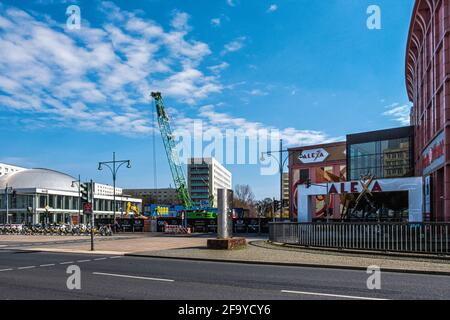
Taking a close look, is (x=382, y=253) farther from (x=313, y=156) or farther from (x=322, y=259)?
(x=313, y=156)

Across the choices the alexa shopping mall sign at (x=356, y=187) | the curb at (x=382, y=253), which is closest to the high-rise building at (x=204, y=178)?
the alexa shopping mall sign at (x=356, y=187)

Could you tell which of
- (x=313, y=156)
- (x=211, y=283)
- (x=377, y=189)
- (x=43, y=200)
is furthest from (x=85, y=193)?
(x=43, y=200)

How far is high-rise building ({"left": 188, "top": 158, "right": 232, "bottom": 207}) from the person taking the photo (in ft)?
336

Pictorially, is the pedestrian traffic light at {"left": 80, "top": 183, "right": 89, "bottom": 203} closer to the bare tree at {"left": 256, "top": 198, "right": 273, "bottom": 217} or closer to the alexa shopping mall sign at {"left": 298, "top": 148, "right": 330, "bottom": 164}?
the bare tree at {"left": 256, "top": 198, "right": 273, "bottom": 217}

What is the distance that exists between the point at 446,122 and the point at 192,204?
70196 millimetres

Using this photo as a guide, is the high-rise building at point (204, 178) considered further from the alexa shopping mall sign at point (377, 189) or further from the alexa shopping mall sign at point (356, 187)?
the alexa shopping mall sign at point (356, 187)

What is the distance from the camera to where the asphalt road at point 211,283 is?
30.6 feet

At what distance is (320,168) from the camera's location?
264ft

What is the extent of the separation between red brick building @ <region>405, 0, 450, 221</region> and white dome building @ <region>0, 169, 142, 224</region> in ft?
188

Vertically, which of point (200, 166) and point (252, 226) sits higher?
point (200, 166)

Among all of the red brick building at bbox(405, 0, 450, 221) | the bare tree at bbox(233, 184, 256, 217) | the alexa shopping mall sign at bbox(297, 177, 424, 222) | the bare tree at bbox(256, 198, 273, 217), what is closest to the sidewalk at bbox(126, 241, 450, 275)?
the red brick building at bbox(405, 0, 450, 221)
